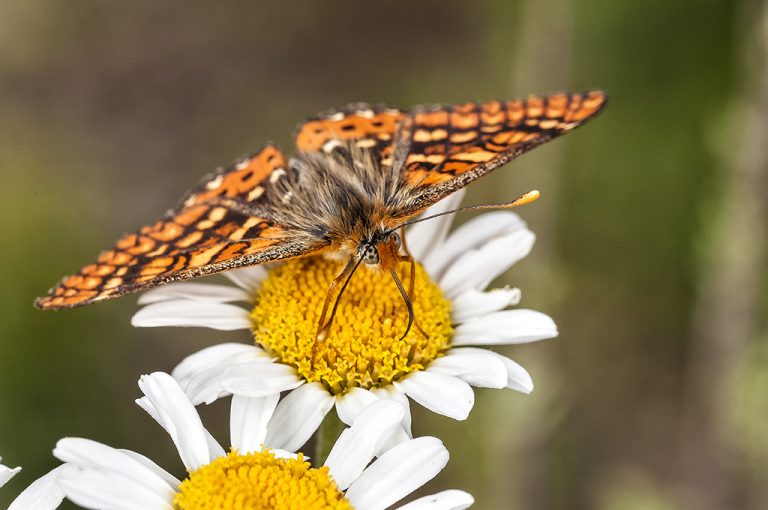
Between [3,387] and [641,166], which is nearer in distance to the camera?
[3,387]

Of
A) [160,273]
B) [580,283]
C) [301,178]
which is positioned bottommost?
[580,283]

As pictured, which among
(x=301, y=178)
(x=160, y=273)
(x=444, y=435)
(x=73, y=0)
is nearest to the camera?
(x=160, y=273)

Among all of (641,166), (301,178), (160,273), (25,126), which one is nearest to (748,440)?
(641,166)

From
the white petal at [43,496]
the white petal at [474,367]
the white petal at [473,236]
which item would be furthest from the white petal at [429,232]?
the white petal at [43,496]

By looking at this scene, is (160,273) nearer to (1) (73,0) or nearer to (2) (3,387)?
(2) (3,387)

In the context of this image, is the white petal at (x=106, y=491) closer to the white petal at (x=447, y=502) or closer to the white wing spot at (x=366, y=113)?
the white petal at (x=447, y=502)

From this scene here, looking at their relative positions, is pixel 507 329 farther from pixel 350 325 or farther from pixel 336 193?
pixel 336 193
